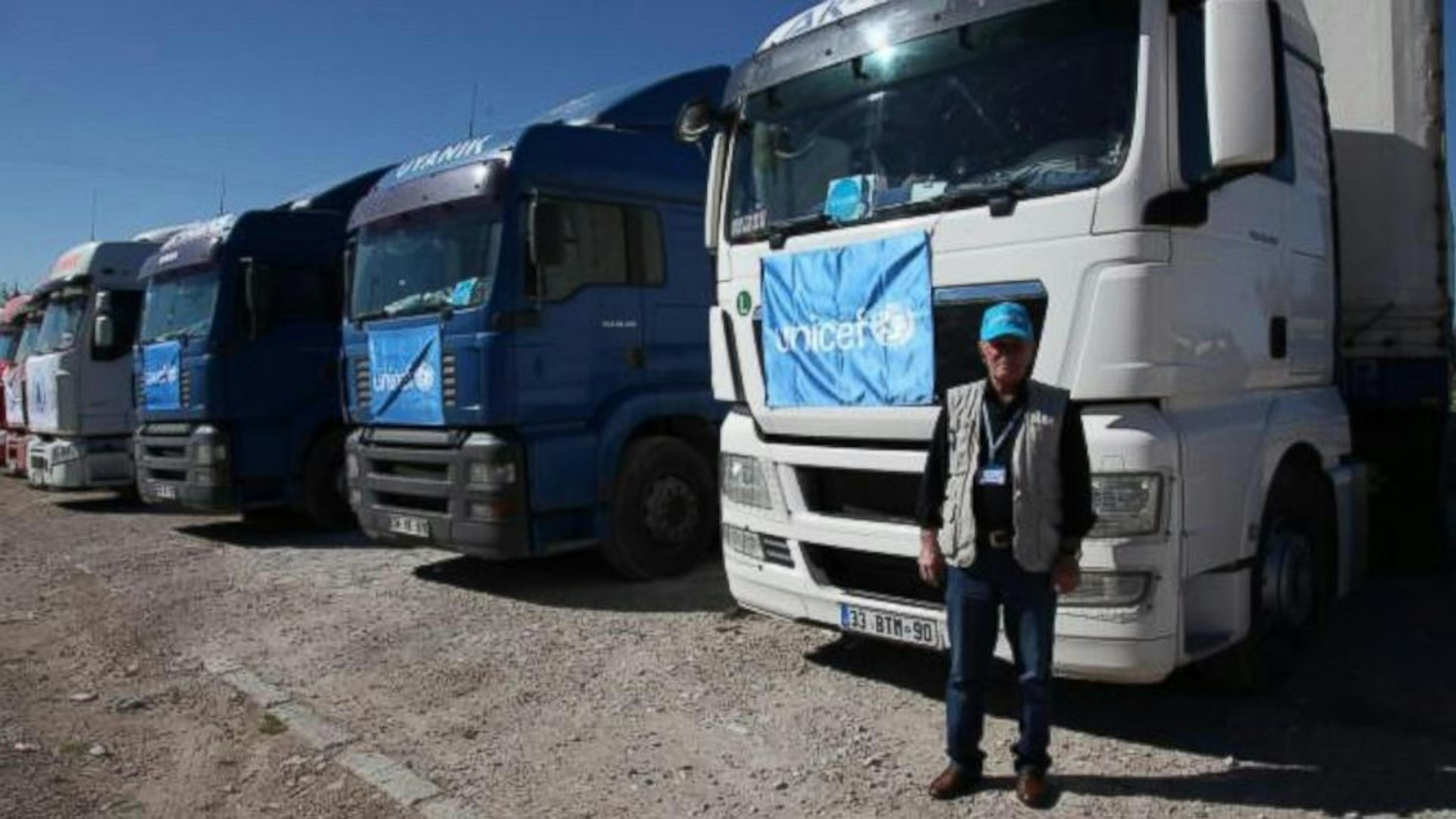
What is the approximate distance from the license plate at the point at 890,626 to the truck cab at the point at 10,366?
13.5 m

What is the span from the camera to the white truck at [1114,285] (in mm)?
3967

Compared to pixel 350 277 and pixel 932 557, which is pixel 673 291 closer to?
pixel 350 277

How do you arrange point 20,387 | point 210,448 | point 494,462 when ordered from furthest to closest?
point 20,387 < point 210,448 < point 494,462

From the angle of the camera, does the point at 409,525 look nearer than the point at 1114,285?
No

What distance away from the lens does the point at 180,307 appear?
35.6 ft

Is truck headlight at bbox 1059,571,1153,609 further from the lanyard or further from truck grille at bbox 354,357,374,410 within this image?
truck grille at bbox 354,357,374,410

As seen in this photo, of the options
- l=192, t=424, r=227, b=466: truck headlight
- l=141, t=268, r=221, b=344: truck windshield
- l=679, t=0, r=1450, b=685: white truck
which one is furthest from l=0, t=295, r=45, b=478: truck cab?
l=679, t=0, r=1450, b=685: white truck

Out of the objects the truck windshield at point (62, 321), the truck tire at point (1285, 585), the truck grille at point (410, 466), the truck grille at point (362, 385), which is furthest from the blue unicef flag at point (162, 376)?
the truck tire at point (1285, 585)

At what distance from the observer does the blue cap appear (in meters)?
3.66

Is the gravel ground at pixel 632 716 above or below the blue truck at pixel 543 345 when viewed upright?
below

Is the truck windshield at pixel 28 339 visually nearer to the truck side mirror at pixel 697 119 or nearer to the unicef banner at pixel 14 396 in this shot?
the unicef banner at pixel 14 396

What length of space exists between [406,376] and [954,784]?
4958mm

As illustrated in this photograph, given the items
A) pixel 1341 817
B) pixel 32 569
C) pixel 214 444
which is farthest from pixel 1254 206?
pixel 32 569

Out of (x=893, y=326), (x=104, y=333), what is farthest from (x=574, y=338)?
(x=104, y=333)
